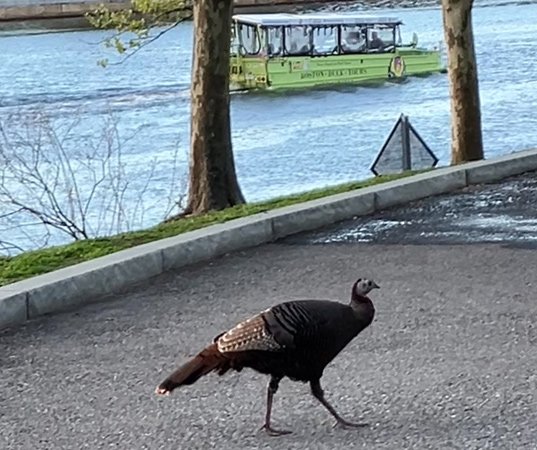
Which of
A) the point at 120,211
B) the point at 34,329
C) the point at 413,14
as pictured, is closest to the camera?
the point at 34,329

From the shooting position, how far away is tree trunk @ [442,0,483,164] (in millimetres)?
13102

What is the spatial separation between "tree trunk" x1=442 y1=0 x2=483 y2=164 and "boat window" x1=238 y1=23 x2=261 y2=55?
2137 centimetres

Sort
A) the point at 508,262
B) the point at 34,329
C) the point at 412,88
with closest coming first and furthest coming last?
the point at 34,329 → the point at 508,262 → the point at 412,88

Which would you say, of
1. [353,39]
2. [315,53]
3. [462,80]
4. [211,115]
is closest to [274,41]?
[315,53]

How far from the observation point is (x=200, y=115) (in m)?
11.6

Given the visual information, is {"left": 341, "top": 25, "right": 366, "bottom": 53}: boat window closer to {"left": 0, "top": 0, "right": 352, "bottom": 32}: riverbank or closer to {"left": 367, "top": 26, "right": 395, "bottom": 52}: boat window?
{"left": 367, "top": 26, "right": 395, "bottom": 52}: boat window

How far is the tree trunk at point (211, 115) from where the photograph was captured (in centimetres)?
1134

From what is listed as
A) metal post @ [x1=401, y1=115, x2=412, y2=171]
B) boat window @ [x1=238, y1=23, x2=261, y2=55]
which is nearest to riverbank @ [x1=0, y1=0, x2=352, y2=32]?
boat window @ [x1=238, y1=23, x2=261, y2=55]

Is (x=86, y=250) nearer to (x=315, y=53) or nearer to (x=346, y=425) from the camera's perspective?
(x=346, y=425)

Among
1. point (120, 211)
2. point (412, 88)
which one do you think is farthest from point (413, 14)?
point (120, 211)

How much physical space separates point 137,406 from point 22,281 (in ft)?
6.50

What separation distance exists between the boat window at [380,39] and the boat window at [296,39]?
1.82m

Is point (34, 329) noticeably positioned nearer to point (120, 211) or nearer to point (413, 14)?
point (120, 211)

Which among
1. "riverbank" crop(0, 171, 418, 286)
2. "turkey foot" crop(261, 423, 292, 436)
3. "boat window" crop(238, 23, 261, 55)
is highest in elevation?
"boat window" crop(238, 23, 261, 55)
